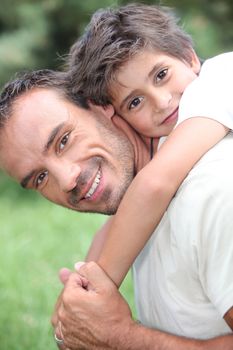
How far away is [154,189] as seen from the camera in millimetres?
2590

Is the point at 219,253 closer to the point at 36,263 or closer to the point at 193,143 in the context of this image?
the point at 193,143

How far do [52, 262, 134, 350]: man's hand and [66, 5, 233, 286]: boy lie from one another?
56 mm

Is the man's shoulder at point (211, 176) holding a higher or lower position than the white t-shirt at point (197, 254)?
higher

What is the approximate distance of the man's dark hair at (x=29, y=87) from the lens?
324 centimetres

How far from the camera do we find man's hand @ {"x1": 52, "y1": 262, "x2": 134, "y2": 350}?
2754 millimetres

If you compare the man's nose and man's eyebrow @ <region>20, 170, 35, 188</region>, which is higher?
the man's nose

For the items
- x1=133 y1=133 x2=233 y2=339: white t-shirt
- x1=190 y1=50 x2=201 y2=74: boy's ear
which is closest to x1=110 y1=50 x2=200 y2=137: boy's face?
x1=190 y1=50 x2=201 y2=74: boy's ear

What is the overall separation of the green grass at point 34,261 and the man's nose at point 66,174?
1.39 metres

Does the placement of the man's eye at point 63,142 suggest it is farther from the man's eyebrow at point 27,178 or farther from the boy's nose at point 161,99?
the boy's nose at point 161,99

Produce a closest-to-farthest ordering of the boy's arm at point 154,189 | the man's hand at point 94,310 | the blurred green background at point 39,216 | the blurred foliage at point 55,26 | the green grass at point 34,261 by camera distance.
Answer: the boy's arm at point 154,189
the man's hand at point 94,310
the green grass at point 34,261
the blurred green background at point 39,216
the blurred foliage at point 55,26

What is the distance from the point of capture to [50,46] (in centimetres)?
1158

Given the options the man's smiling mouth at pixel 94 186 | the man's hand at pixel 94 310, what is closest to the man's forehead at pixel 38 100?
the man's smiling mouth at pixel 94 186

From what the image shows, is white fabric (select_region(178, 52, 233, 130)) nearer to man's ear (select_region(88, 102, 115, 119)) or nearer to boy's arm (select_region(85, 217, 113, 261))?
man's ear (select_region(88, 102, 115, 119))

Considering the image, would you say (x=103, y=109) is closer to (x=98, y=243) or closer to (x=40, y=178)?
(x=40, y=178)
